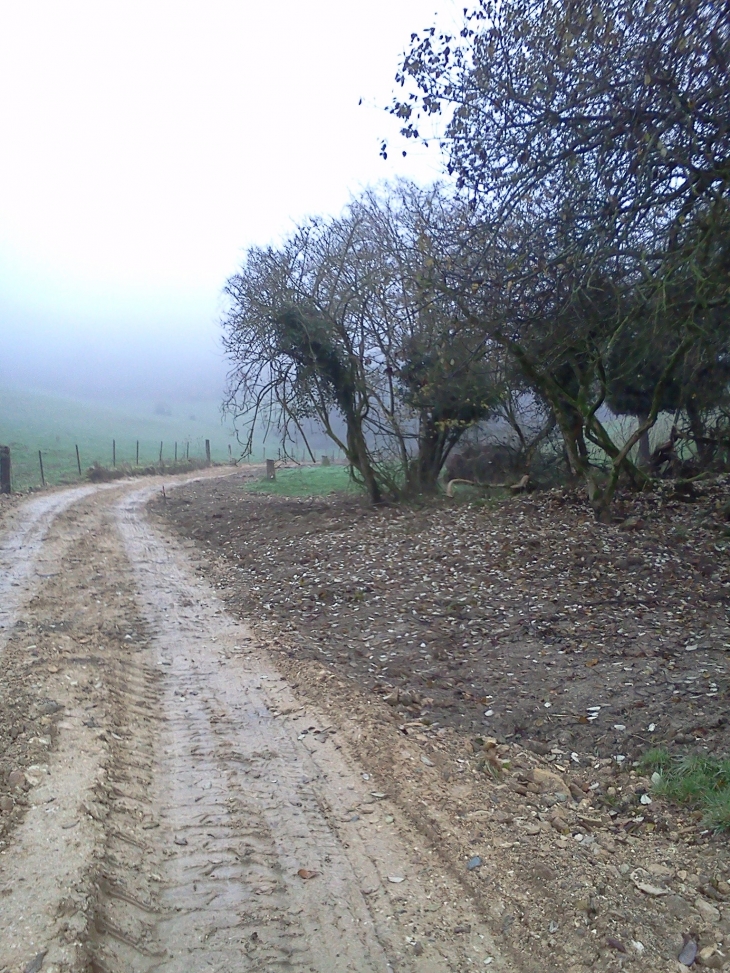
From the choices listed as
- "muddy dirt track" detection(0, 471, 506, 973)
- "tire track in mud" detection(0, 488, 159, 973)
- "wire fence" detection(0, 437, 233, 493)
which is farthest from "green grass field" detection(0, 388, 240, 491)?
"muddy dirt track" detection(0, 471, 506, 973)

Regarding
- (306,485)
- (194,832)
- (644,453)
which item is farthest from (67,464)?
(194,832)

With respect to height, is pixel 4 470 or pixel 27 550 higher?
pixel 4 470

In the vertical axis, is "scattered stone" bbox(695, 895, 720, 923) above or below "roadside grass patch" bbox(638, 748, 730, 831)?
below

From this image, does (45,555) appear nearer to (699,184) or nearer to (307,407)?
(307,407)

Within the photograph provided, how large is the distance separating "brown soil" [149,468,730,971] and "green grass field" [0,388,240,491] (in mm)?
8333

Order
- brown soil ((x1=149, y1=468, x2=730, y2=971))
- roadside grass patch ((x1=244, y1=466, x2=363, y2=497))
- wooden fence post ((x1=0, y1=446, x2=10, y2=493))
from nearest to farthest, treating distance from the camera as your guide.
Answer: brown soil ((x1=149, y1=468, x2=730, y2=971)) < wooden fence post ((x1=0, y1=446, x2=10, y2=493)) < roadside grass patch ((x1=244, y1=466, x2=363, y2=497))

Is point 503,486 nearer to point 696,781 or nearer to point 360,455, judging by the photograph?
point 360,455

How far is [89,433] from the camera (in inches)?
2106

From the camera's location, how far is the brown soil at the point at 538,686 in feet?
11.8

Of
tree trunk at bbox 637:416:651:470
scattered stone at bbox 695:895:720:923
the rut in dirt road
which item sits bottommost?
scattered stone at bbox 695:895:720:923

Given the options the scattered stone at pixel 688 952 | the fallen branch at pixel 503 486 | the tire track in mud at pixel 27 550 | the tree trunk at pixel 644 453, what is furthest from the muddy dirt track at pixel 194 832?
the tree trunk at pixel 644 453

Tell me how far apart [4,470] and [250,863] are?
20.5 m

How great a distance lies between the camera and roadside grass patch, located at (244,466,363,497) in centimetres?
2234

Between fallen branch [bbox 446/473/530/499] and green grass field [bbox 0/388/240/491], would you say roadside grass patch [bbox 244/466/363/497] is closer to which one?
fallen branch [bbox 446/473/530/499]
